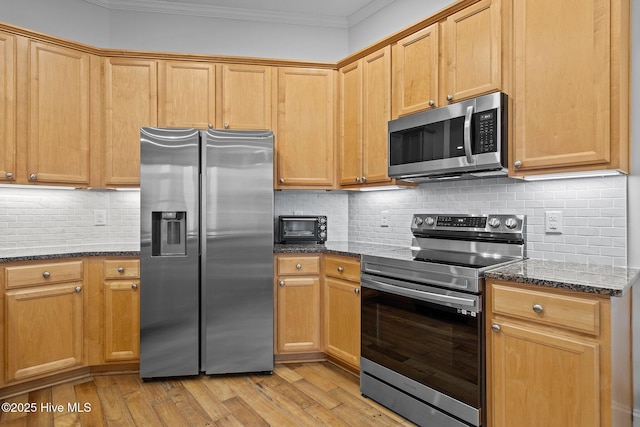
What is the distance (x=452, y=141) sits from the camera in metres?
2.29

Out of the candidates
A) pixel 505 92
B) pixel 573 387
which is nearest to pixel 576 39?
pixel 505 92

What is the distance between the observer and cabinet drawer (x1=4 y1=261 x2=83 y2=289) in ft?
8.04

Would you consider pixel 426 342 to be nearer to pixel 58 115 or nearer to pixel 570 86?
pixel 570 86

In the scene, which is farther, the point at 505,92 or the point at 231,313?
the point at 231,313

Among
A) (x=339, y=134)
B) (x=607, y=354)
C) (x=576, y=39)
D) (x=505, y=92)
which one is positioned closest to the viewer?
(x=607, y=354)

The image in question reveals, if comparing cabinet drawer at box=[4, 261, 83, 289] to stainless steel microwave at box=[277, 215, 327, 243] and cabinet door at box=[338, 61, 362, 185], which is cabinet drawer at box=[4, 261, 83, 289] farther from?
cabinet door at box=[338, 61, 362, 185]

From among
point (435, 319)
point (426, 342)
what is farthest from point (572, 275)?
point (426, 342)

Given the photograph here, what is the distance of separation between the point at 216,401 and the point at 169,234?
1.15 m

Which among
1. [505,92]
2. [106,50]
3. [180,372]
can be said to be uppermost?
[106,50]

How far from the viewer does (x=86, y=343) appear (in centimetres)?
274

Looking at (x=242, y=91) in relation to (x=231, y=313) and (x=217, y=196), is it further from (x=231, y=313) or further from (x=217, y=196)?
(x=231, y=313)

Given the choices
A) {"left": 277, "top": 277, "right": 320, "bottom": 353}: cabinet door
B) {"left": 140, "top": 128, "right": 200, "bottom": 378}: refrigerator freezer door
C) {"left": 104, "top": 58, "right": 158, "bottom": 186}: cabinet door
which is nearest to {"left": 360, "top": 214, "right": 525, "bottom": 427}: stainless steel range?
{"left": 277, "top": 277, "right": 320, "bottom": 353}: cabinet door

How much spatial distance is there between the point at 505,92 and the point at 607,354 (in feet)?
4.42

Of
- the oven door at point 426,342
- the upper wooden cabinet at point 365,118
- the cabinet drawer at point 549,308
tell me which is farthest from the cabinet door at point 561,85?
the upper wooden cabinet at point 365,118
